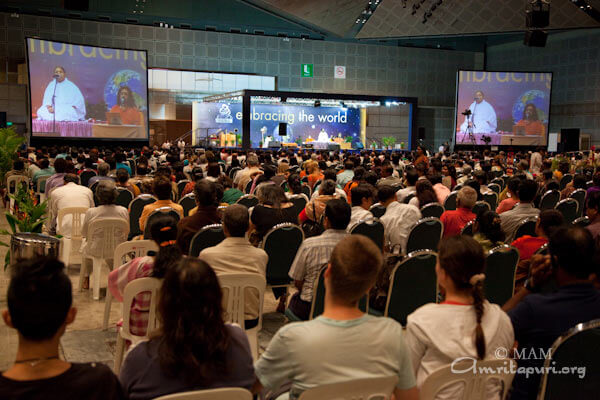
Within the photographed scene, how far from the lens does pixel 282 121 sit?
94.6 ft

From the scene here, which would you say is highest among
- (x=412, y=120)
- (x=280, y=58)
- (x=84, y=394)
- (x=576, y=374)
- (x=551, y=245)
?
(x=280, y=58)

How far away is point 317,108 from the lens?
29312mm

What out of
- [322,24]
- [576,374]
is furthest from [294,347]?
[322,24]

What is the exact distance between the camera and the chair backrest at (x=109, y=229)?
531 centimetres

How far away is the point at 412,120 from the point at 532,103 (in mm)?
5624

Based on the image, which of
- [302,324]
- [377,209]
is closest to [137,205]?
[377,209]

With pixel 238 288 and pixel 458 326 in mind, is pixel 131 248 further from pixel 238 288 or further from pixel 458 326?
pixel 458 326

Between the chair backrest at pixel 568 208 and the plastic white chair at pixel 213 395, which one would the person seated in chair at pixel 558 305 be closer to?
the plastic white chair at pixel 213 395

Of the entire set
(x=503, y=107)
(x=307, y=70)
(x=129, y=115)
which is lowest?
(x=129, y=115)

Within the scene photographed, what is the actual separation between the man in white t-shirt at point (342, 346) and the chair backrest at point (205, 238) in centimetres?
248

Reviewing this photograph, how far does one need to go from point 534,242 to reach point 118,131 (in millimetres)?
20549

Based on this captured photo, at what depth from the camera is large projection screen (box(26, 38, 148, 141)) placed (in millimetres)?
20172

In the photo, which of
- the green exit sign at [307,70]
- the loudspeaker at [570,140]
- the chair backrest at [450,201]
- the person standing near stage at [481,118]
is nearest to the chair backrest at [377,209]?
the chair backrest at [450,201]

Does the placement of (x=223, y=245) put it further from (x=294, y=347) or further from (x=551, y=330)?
(x=551, y=330)
